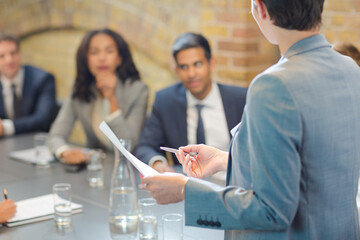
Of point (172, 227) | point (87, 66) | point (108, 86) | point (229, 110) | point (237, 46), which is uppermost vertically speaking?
point (237, 46)

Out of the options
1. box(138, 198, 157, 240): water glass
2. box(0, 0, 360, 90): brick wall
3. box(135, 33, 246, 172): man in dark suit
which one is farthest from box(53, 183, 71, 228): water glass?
box(0, 0, 360, 90): brick wall

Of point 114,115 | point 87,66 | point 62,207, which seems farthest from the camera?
point 87,66

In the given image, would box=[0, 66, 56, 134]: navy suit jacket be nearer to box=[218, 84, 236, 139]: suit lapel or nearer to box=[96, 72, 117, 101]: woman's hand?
box=[96, 72, 117, 101]: woman's hand

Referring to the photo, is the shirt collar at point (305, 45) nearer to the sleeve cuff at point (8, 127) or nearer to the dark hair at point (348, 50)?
the dark hair at point (348, 50)

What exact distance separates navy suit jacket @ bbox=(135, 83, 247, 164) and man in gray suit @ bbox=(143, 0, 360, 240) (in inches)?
70.3

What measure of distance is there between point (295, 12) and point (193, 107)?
78.1 inches

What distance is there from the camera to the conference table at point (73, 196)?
73.0 inches

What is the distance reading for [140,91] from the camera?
344cm

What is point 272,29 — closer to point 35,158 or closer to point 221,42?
point 35,158

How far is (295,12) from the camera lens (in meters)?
1.14

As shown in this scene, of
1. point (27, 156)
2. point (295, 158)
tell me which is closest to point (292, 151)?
point (295, 158)

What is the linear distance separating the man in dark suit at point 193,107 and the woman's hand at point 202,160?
148 cm

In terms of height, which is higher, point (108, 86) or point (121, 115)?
point (108, 86)

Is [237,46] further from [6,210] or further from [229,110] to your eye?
[6,210]
